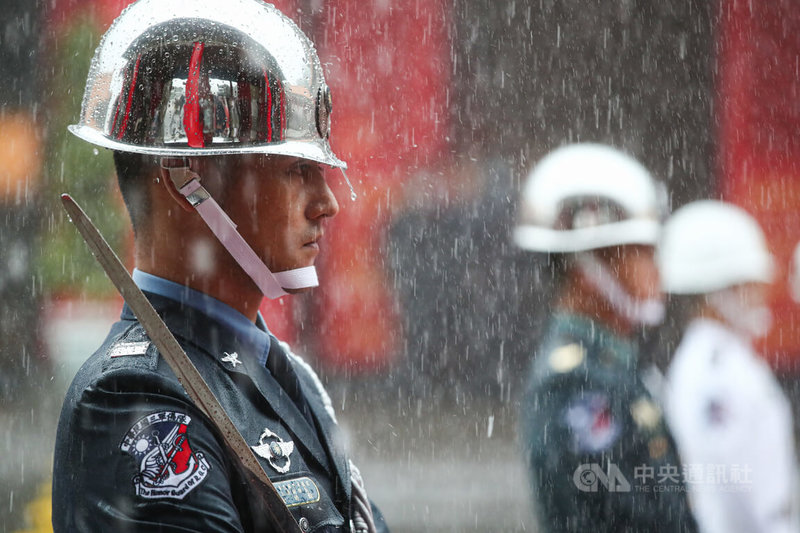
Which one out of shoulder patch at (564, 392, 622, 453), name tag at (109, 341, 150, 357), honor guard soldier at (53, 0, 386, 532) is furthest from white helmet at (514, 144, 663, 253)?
name tag at (109, 341, 150, 357)

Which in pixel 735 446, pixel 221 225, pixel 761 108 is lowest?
pixel 735 446

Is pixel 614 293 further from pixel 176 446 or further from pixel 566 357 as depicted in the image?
pixel 176 446

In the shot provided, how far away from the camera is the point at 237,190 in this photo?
178 cm

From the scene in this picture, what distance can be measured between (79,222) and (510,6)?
7776 millimetres

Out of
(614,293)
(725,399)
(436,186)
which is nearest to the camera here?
(614,293)

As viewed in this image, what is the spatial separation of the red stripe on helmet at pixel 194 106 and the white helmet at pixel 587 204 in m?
1.72

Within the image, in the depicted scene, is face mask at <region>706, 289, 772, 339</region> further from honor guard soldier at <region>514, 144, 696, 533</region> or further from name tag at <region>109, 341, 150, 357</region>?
name tag at <region>109, 341, 150, 357</region>

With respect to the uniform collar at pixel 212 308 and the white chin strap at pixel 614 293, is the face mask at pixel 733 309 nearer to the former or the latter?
the white chin strap at pixel 614 293

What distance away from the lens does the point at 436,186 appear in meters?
8.07

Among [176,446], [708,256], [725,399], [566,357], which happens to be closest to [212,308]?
[176,446]

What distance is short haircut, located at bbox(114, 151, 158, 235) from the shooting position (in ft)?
5.92

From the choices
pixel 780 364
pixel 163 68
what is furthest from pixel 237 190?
pixel 780 364

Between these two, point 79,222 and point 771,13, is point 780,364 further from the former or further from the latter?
point 79,222

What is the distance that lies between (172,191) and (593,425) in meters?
1.35
